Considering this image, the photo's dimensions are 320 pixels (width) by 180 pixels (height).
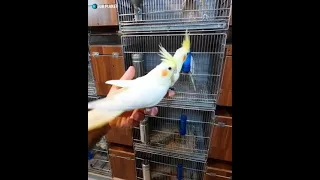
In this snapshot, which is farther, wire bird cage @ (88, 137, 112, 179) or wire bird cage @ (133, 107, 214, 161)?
wire bird cage @ (88, 137, 112, 179)

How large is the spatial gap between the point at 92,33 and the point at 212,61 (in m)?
0.76

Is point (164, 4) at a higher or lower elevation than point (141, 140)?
higher

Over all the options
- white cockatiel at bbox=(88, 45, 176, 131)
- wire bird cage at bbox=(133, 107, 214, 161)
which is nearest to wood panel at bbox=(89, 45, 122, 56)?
wire bird cage at bbox=(133, 107, 214, 161)

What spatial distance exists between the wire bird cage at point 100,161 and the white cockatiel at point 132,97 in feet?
2.86

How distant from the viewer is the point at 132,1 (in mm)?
786

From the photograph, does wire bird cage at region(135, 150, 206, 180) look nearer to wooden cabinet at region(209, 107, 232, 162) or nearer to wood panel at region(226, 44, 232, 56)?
wooden cabinet at region(209, 107, 232, 162)

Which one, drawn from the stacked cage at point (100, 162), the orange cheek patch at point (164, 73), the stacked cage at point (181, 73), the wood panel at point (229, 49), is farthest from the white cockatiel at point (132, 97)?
the stacked cage at point (100, 162)

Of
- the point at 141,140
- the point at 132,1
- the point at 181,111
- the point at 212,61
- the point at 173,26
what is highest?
the point at 132,1

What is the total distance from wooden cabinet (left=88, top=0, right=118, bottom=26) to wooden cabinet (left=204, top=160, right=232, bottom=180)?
3.24 ft

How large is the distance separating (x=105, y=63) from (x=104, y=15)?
0.88 ft

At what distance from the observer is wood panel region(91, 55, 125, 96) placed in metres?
0.95

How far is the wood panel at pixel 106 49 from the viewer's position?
3.07 ft
